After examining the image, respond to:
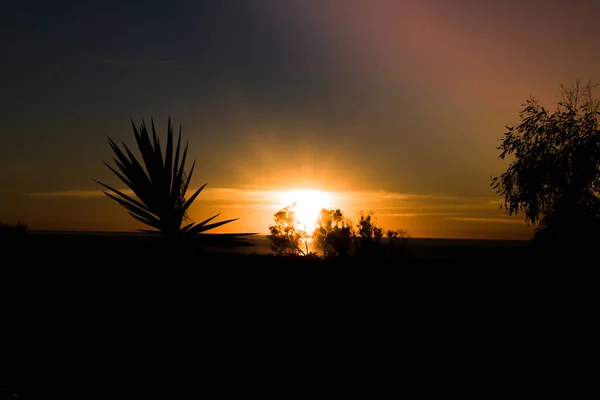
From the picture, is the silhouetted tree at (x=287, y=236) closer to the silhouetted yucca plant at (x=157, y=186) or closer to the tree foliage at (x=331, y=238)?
the tree foliage at (x=331, y=238)

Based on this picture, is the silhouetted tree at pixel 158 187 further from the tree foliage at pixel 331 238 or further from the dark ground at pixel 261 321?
the tree foliage at pixel 331 238

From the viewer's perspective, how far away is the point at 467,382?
7.65m

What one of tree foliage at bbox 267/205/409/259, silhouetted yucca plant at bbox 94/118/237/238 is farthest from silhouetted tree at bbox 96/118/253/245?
tree foliage at bbox 267/205/409/259

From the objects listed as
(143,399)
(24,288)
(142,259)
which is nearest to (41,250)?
(24,288)

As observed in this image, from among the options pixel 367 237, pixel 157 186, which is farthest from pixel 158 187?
pixel 367 237

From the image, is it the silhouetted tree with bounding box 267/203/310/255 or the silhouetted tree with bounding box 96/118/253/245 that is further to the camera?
the silhouetted tree with bounding box 267/203/310/255

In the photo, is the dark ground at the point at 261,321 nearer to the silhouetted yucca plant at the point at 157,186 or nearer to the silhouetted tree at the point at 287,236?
the silhouetted yucca plant at the point at 157,186

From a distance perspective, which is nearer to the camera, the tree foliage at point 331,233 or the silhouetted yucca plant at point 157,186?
A: the silhouetted yucca plant at point 157,186

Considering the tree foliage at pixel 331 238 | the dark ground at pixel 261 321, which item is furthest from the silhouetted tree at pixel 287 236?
the dark ground at pixel 261 321

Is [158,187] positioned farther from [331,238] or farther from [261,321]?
[331,238]

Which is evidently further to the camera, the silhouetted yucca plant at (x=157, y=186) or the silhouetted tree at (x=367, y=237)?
the silhouetted tree at (x=367, y=237)

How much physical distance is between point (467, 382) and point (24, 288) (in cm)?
699

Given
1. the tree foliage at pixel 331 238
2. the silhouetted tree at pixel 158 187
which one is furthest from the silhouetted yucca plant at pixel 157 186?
the tree foliage at pixel 331 238

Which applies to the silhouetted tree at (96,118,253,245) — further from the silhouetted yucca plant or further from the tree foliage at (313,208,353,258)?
the tree foliage at (313,208,353,258)
